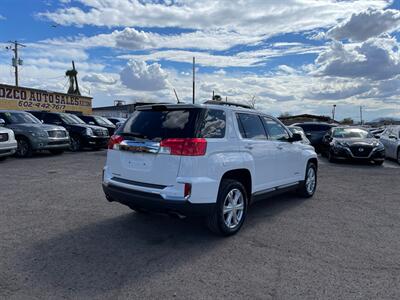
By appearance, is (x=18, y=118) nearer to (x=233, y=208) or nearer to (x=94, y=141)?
(x=94, y=141)

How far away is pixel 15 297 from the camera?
3059mm

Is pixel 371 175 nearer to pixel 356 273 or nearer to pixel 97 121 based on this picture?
pixel 356 273

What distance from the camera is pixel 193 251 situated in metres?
4.17

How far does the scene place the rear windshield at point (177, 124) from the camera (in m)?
4.26

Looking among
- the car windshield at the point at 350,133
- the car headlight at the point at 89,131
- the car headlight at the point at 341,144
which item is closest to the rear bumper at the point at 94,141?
the car headlight at the point at 89,131

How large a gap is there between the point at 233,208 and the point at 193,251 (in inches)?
35.4

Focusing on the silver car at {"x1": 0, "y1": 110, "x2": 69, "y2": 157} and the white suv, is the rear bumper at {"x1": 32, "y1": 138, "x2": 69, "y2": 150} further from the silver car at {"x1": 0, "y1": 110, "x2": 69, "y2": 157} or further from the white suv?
the white suv

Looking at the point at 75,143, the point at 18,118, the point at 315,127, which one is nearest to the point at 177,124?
the point at 18,118

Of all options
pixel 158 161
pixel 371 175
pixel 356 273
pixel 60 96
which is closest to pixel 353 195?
pixel 371 175

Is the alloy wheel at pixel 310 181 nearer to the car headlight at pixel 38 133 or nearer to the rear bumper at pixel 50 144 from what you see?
the rear bumper at pixel 50 144

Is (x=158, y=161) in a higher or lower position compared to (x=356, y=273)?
higher

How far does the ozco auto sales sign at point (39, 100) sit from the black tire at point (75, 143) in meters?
13.5

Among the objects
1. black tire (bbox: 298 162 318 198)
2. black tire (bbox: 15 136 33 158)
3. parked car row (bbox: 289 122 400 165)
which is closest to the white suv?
black tire (bbox: 298 162 318 198)

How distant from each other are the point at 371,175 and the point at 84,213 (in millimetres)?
8296
